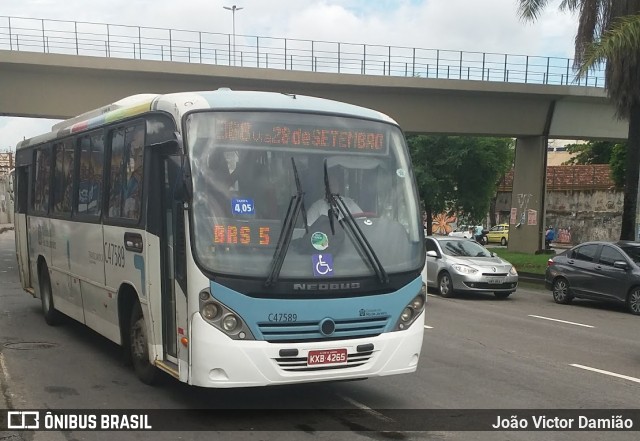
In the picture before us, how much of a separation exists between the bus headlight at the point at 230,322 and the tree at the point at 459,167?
30.4 meters

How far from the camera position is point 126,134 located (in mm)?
7719

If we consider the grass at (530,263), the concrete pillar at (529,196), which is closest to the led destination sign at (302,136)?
the grass at (530,263)

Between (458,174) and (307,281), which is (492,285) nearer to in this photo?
(307,281)

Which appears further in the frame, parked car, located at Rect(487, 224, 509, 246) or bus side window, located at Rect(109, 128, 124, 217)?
parked car, located at Rect(487, 224, 509, 246)

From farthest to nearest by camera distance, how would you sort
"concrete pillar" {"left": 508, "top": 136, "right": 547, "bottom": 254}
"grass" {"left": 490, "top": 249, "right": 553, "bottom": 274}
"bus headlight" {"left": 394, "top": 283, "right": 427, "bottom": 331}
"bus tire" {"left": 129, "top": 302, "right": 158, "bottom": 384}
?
"concrete pillar" {"left": 508, "top": 136, "right": 547, "bottom": 254}
"grass" {"left": 490, "top": 249, "right": 553, "bottom": 274}
"bus tire" {"left": 129, "top": 302, "right": 158, "bottom": 384}
"bus headlight" {"left": 394, "top": 283, "right": 427, "bottom": 331}

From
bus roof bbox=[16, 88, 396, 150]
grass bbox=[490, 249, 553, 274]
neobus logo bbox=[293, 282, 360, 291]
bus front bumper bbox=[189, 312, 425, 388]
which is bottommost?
grass bbox=[490, 249, 553, 274]

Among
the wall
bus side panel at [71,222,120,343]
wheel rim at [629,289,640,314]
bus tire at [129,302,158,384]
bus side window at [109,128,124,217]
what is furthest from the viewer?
the wall

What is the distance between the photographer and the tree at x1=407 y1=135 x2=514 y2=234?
3616 cm

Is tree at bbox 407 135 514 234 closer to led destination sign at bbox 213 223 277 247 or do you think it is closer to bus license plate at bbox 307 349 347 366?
bus license plate at bbox 307 349 347 366

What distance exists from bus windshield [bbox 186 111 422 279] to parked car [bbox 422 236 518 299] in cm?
1037

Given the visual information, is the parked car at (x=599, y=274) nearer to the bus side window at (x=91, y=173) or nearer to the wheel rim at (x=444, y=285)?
the wheel rim at (x=444, y=285)

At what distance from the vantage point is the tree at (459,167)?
36156 mm

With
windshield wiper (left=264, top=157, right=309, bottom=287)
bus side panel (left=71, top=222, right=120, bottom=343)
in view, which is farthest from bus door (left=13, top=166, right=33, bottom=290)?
windshield wiper (left=264, top=157, right=309, bottom=287)

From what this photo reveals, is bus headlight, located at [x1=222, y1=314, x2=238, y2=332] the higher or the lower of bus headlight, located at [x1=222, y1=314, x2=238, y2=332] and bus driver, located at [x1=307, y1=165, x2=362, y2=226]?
the lower
